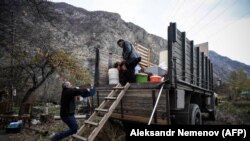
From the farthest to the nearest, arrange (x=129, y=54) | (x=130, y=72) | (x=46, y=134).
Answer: (x=46, y=134)
(x=129, y=54)
(x=130, y=72)

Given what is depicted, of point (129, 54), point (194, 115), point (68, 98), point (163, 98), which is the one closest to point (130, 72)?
point (129, 54)

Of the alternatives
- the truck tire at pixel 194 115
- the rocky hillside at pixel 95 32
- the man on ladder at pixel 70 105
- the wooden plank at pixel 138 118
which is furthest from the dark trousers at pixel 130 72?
the rocky hillside at pixel 95 32

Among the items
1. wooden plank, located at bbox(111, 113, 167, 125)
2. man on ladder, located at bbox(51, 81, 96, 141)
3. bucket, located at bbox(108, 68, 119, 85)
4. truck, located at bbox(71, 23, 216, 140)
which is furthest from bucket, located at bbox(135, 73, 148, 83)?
man on ladder, located at bbox(51, 81, 96, 141)

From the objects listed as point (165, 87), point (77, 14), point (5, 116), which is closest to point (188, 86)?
point (165, 87)

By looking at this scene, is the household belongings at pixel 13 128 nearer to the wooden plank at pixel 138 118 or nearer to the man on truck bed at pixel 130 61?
the wooden plank at pixel 138 118

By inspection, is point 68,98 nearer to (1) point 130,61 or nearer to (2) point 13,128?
(1) point 130,61

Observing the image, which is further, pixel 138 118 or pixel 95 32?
pixel 95 32

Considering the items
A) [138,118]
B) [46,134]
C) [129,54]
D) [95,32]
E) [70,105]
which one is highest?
[95,32]

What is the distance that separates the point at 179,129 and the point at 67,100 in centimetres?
294

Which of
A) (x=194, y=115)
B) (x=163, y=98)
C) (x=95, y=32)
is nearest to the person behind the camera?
(x=163, y=98)

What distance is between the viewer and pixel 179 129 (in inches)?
170

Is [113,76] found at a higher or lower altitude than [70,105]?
higher

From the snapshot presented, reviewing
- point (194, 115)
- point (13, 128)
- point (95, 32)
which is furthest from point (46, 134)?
point (95, 32)

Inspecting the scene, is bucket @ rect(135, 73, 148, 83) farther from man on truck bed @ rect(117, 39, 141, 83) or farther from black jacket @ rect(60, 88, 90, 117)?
black jacket @ rect(60, 88, 90, 117)
